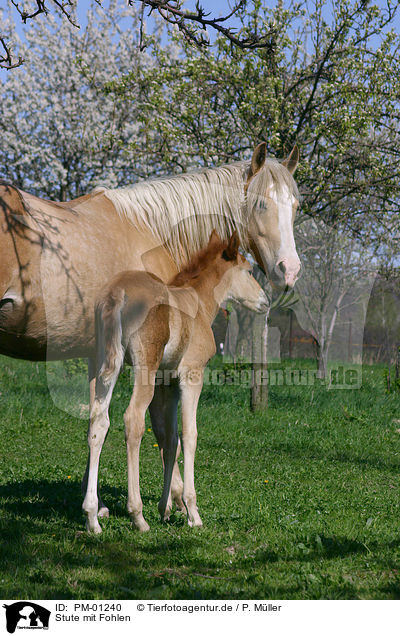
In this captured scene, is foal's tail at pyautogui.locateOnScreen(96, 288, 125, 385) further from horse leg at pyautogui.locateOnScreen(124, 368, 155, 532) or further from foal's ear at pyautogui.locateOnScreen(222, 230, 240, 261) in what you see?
foal's ear at pyautogui.locateOnScreen(222, 230, 240, 261)

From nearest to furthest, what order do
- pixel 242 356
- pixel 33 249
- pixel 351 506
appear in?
pixel 33 249 → pixel 351 506 → pixel 242 356

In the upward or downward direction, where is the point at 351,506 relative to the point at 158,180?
downward

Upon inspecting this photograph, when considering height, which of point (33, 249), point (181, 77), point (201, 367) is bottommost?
point (201, 367)

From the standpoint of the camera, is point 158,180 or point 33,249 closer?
point 33,249

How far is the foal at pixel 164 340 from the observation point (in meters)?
4.35

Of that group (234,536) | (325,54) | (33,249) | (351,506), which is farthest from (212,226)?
(325,54)

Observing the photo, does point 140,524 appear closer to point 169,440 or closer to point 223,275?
point 169,440

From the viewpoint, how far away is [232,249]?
5176 millimetres

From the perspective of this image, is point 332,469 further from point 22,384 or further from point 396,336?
point 396,336

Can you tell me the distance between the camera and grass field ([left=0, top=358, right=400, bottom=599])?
3.73m

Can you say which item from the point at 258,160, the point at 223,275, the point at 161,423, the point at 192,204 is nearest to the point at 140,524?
the point at 161,423

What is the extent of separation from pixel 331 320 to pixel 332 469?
10.4 m

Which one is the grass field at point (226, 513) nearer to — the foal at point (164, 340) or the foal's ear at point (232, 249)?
the foal at point (164, 340)

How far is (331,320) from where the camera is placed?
17.6 metres
